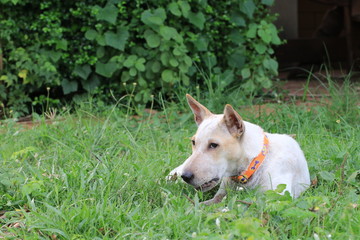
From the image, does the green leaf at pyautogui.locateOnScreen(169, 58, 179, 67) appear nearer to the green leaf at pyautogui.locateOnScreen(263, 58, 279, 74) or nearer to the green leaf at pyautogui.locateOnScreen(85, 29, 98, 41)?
the green leaf at pyautogui.locateOnScreen(85, 29, 98, 41)

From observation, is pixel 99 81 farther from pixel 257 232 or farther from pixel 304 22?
pixel 304 22

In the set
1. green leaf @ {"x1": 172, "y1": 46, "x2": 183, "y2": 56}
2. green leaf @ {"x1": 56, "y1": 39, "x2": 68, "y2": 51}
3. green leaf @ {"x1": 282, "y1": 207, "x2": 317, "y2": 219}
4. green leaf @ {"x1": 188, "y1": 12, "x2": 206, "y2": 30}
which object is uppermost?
green leaf @ {"x1": 188, "y1": 12, "x2": 206, "y2": 30}

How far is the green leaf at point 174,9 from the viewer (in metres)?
5.85

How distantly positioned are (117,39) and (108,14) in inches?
10.3

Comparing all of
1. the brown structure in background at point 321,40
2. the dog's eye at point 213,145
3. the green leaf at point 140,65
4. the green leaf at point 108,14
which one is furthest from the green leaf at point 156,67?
the brown structure in background at point 321,40

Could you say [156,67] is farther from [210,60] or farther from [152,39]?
[210,60]

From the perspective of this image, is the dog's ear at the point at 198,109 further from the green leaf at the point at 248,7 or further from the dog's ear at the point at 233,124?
the green leaf at the point at 248,7

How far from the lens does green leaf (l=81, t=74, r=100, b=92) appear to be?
20.4 ft

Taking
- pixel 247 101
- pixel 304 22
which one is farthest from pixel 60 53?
pixel 304 22

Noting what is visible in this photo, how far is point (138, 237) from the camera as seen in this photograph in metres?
2.78

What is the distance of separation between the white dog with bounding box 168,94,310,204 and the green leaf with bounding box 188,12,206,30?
2.63 m

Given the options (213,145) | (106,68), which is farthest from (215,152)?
(106,68)

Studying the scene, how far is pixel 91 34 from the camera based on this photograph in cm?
604

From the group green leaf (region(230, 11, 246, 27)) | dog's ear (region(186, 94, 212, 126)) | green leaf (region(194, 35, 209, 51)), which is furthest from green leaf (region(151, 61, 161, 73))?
dog's ear (region(186, 94, 212, 126))
